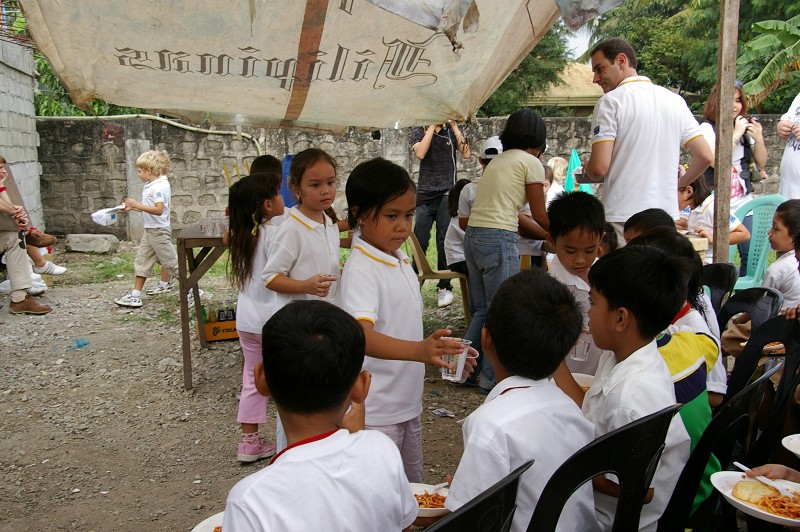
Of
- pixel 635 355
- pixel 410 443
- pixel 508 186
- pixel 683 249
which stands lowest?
pixel 410 443

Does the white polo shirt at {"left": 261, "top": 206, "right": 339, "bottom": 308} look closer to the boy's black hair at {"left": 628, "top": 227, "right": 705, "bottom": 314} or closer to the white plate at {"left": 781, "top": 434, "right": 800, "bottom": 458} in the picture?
the boy's black hair at {"left": 628, "top": 227, "right": 705, "bottom": 314}

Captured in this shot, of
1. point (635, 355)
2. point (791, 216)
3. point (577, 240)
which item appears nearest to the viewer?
point (635, 355)

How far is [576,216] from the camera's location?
10.7 ft

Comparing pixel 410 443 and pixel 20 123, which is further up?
pixel 20 123

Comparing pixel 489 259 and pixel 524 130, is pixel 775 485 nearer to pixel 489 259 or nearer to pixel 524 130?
pixel 489 259

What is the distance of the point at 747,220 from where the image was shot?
19.7ft

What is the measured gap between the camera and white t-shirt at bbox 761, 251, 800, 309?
13.1ft

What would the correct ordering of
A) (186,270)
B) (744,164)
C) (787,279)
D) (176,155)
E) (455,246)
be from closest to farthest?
(787,279)
(186,270)
(455,246)
(744,164)
(176,155)

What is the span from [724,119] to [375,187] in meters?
2.38

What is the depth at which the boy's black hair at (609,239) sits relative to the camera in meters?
3.55

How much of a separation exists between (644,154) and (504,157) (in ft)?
2.92

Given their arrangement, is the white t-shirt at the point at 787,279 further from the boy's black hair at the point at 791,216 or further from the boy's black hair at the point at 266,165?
the boy's black hair at the point at 266,165

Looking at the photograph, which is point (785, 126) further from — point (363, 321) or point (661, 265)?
point (363, 321)

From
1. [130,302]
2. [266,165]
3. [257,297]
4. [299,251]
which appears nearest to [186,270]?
[266,165]
